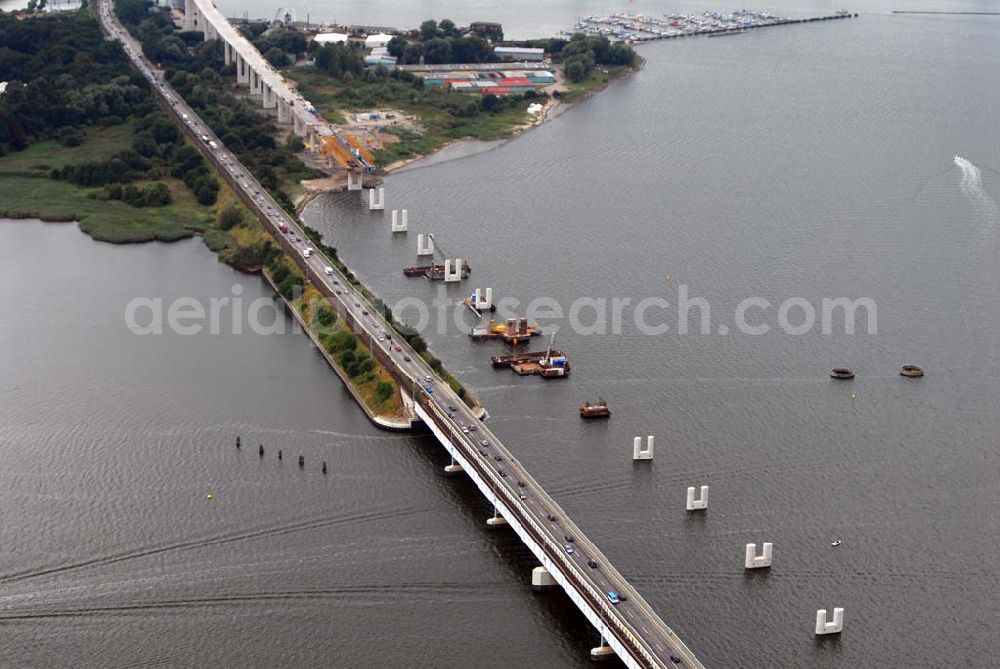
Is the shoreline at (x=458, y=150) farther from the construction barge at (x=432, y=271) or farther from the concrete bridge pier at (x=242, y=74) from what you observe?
the concrete bridge pier at (x=242, y=74)

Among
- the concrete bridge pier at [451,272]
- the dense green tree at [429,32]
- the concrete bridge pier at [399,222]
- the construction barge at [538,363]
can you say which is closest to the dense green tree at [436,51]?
the dense green tree at [429,32]

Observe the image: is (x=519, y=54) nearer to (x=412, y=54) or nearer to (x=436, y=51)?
(x=436, y=51)

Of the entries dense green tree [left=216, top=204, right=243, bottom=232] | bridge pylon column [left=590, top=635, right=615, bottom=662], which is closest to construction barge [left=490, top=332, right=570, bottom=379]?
bridge pylon column [left=590, top=635, right=615, bottom=662]

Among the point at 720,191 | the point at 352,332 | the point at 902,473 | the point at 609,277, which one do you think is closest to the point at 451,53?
the point at 720,191

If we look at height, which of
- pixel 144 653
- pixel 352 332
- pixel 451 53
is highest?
pixel 451 53

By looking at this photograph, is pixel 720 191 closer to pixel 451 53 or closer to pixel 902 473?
pixel 902 473
